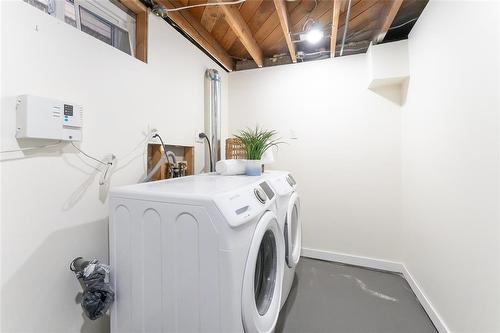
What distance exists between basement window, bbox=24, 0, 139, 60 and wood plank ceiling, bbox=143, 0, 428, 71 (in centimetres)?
22

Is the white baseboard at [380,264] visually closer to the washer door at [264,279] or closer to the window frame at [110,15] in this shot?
the washer door at [264,279]

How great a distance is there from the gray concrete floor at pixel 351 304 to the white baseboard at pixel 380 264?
51mm

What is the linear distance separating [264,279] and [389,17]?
2.20 meters

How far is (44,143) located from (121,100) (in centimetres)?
51

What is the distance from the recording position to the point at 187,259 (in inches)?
34.1

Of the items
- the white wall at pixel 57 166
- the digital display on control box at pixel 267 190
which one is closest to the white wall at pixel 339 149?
the digital display on control box at pixel 267 190

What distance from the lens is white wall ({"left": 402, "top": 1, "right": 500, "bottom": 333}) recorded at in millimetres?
1003

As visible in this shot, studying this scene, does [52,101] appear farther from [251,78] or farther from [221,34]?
[251,78]

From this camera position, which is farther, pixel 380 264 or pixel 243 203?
pixel 380 264

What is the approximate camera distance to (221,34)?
89.9 inches

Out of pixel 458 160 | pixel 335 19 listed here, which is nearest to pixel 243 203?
pixel 458 160

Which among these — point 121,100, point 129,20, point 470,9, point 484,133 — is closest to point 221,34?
point 129,20

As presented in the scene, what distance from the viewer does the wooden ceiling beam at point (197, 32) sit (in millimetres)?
1739

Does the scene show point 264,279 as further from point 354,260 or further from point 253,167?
point 354,260
